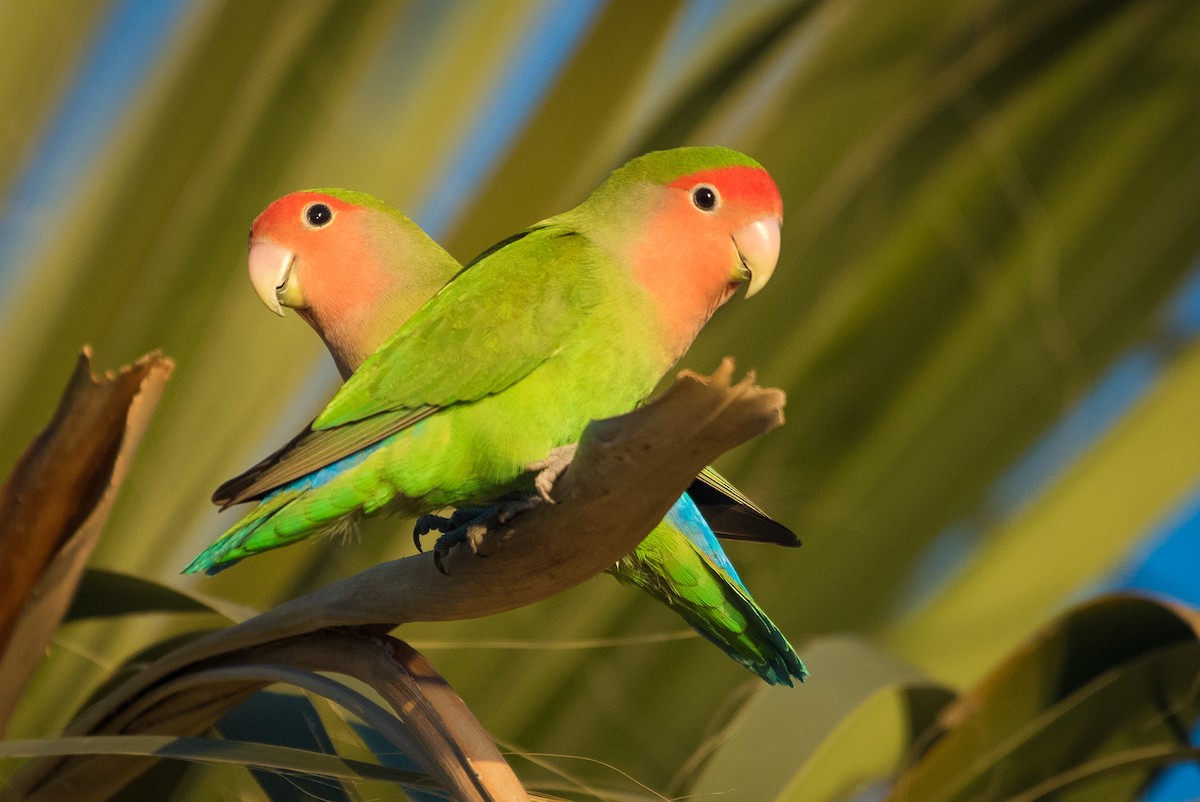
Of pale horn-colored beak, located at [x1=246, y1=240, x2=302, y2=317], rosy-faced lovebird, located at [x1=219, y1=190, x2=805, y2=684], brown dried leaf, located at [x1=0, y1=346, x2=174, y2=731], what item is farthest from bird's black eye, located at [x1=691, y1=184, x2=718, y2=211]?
brown dried leaf, located at [x1=0, y1=346, x2=174, y2=731]

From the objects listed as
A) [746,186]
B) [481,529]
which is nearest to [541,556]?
[481,529]

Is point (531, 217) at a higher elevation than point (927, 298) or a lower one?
lower

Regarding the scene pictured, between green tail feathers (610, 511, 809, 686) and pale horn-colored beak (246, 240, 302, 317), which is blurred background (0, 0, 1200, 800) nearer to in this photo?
green tail feathers (610, 511, 809, 686)

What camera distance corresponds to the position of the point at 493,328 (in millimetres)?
792

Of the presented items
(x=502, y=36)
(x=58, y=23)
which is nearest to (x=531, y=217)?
(x=502, y=36)

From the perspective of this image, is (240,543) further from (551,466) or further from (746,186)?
(746,186)

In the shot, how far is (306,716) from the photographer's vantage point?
897 mm

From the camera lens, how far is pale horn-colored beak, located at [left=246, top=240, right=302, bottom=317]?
69 centimetres

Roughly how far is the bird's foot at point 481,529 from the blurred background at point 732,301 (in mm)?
634

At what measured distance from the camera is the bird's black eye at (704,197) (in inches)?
31.0

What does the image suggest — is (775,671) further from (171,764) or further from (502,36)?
(502,36)

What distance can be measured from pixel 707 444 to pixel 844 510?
3.20 ft

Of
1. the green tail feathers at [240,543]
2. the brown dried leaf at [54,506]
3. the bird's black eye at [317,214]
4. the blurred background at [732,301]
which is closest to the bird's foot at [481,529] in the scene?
the green tail feathers at [240,543]

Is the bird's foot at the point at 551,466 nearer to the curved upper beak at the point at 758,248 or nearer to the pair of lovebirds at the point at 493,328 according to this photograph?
the pair of lovebirds at the point at 493,328
